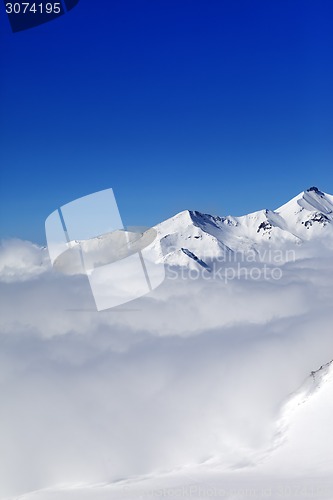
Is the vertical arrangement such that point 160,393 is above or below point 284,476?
below

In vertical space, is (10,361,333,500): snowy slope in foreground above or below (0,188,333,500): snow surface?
above

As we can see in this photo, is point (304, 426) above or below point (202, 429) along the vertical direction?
above

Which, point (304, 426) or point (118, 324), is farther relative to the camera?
point (118, 324)

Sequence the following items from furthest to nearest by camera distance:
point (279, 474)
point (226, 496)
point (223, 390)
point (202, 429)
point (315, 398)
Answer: point (223, 390), point (202, 429), point (315, 398), point (279, 474), point (226, 496)

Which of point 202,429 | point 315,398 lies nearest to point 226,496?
point 315,398

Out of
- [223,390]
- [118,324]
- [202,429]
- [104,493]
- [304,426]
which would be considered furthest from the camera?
[118,324]

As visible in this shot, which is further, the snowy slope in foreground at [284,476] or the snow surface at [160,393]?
the snow surface at [160,393]

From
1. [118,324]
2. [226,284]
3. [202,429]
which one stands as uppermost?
[202,429]

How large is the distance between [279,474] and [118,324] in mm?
87806

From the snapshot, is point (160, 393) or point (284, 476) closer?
point (284, 476)

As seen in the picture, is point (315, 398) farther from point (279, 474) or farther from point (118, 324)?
point (118, 324)

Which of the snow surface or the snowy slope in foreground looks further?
the snow surface

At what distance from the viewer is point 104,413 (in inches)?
2734

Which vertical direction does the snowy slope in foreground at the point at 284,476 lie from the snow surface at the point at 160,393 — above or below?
above
